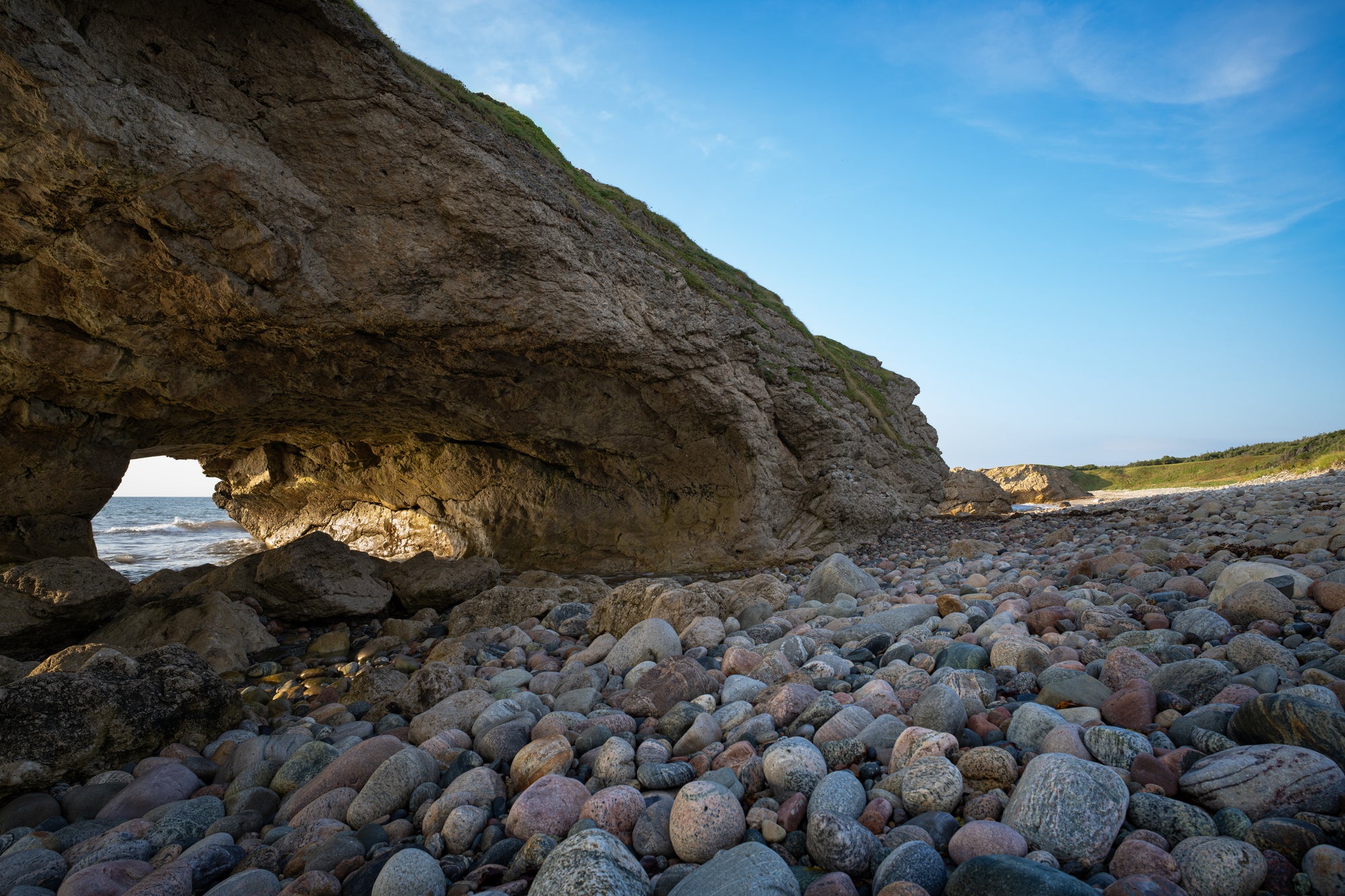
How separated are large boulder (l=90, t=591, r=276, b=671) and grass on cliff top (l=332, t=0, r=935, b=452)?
6.63 meters

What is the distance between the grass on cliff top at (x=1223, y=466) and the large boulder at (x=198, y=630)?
3881 cm

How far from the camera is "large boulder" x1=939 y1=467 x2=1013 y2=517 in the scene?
20.1 meters

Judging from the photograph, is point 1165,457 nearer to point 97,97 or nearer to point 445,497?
point 445,497

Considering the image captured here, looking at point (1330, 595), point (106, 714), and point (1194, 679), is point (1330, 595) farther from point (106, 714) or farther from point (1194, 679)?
point (106, 714)

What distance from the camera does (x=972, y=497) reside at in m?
20.5

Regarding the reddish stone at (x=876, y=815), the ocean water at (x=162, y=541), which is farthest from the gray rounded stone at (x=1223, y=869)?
the ocean water at (x=162, y=541)

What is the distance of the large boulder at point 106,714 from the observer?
3.96 metres

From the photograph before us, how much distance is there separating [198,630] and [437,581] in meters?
2.71

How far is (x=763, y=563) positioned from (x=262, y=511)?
13.4 meters

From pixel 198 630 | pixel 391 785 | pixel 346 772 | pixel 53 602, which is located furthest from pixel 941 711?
pixel 53 602

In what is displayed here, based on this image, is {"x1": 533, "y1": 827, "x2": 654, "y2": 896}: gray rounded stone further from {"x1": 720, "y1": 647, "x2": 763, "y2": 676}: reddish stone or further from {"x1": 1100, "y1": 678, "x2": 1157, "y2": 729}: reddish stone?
{"x1": 1100, "y1": 678, "x2": 1157, "y2": 729}: reddish stone

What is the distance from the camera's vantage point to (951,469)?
2275 cm

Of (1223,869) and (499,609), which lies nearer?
(1223,869)

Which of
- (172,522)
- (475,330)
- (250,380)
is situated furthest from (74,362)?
(172,522)
